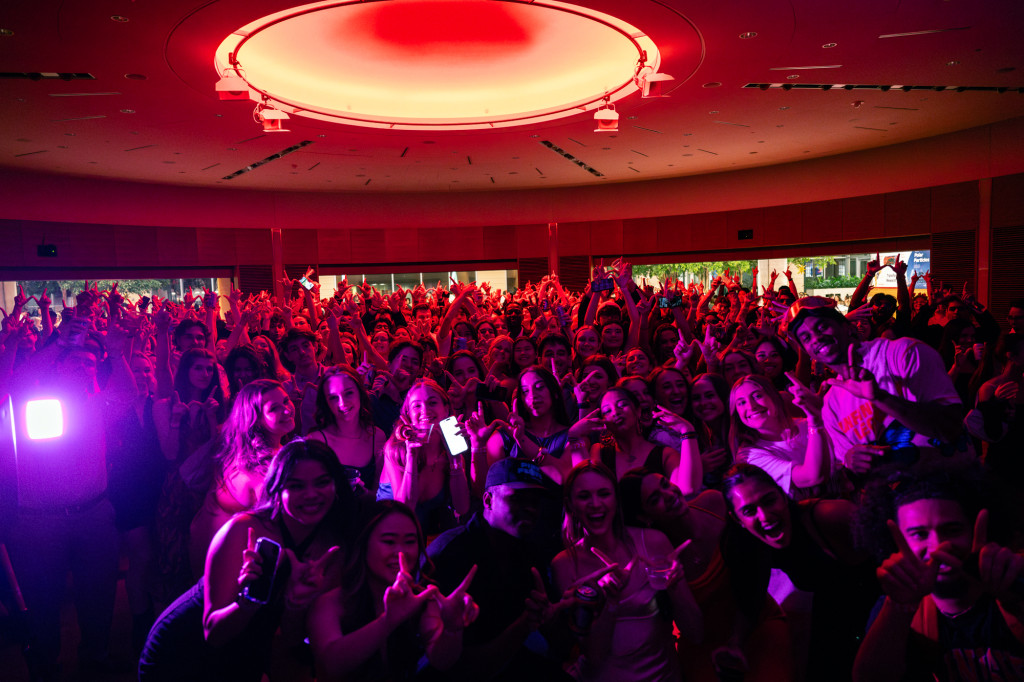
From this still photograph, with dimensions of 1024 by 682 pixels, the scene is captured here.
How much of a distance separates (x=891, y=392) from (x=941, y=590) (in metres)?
1.48

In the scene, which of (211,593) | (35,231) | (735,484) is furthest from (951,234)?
(35,231)

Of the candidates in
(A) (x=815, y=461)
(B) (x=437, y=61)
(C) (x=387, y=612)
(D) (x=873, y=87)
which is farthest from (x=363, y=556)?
(D) (x=873, y=87)

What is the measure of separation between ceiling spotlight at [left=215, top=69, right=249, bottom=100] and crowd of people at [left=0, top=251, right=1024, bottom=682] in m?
2.77

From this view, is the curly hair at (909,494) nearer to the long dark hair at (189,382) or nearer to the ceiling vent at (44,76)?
the long dark hair at (189,382)

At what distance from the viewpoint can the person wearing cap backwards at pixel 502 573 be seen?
1935mm

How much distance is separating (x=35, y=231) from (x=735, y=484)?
13588 millimetres

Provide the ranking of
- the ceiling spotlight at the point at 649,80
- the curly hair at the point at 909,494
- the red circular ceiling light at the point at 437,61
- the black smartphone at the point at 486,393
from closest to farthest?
the curly hair at the point at 909,494 → the black smartphone at the point at 486,393 → the red circular ceiling light at the point at 437,61 → the ceiling spotlight at the point at 649,80

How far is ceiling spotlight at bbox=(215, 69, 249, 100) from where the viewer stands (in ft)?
18.8

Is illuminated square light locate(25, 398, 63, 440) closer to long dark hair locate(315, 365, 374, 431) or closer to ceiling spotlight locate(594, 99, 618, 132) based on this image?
long dark hair locate(315, 365, 374, 431)

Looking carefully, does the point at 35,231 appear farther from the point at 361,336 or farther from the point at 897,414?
the point at 897,414

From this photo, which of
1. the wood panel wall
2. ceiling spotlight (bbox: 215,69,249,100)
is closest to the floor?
ceiling spotlight (bbox: 215,69,249,100)

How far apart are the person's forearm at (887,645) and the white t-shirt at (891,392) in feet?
4.21

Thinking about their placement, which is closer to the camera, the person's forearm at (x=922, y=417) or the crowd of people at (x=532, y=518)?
the crowd of people at (x=532, y=518)

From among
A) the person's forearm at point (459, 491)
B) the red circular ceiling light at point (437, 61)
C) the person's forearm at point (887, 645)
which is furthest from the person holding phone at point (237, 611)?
the red circular ceiling light at point (437, 61)
